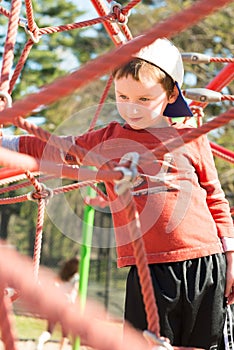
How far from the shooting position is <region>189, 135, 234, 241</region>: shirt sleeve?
1.04 meters

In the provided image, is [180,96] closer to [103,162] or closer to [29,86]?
[103,162]

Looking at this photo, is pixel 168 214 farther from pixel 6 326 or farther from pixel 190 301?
pixel 6 326

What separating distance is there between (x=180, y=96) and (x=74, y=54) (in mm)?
6987

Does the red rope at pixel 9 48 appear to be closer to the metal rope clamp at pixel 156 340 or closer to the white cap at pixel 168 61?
the white cap at pixel 168 61

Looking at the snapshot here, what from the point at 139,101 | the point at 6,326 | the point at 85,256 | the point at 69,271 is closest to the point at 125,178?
the point at 6,326

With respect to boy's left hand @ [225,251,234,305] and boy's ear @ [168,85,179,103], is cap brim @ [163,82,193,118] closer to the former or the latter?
boy's ear @ [168,85,179,103]

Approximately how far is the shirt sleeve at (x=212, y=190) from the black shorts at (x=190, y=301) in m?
0.05

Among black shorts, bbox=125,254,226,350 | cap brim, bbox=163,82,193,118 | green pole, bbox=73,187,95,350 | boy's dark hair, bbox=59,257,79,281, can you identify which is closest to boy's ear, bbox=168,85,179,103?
cap brim, bbox=163,82,193,118

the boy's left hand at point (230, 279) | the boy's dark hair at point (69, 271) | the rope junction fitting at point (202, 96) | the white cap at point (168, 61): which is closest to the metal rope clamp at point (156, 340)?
the boy's left hand at point (230, 279)

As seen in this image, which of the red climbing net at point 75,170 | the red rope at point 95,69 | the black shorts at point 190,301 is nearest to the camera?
the red climbing net at point 75,170

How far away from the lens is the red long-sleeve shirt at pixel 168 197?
39.7 inches

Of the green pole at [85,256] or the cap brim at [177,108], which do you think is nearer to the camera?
the cap brim at [177,108]

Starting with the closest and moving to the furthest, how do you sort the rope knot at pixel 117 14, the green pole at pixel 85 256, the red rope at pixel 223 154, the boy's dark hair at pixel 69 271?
1. the rope knot at pixel 117 14
2. the red rope at pixel 223 154
3. the green pole at pixel 85 256
4. the boy's dark hair at pixel 69 271

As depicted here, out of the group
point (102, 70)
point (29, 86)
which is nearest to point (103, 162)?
point (102, 70)
